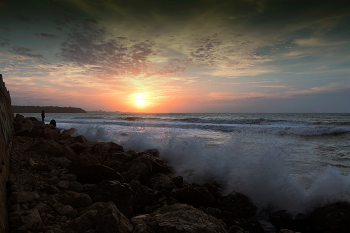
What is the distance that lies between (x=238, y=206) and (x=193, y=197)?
36.2 inches

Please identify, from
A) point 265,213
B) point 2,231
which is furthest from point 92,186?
point 265,213

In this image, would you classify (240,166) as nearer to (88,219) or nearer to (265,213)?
(265,213)

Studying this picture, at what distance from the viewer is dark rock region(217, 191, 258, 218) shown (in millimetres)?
3864

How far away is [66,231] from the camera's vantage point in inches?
90.7

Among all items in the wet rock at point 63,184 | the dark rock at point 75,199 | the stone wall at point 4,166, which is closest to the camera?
the stone wall at point 4,166

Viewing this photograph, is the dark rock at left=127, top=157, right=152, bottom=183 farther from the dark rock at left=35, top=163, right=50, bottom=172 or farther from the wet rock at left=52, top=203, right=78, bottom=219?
the wet rock at left=52, top=203, right=78, bottom=219

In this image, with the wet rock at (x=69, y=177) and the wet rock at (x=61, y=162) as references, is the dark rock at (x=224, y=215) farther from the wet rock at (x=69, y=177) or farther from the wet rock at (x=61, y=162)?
the wet rock at (x=61, y=162)

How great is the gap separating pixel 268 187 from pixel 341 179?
4.61ft

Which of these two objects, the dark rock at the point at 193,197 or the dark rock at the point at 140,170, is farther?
the dark rock at the point at 140,170

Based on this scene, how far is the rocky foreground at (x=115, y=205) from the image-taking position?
2.34m

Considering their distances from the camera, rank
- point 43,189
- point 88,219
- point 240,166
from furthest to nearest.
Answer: point 240,166 → point 43,189 → point 88,219

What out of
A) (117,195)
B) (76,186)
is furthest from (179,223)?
(76,186)

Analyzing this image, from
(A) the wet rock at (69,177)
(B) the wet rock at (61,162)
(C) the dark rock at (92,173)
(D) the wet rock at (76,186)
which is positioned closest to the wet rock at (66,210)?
(D) the wet rock at (76,186)

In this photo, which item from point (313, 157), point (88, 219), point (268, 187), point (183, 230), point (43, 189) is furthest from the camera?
point (313, 157)
